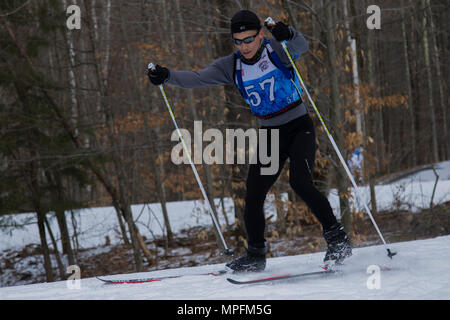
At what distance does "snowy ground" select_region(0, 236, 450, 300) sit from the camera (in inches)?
97.6

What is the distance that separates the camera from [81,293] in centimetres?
298

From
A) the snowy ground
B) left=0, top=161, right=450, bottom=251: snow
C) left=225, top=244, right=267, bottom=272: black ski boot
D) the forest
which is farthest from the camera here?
left=0, top=161, right=450, bottom=251: snow

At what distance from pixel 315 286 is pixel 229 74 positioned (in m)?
1.65

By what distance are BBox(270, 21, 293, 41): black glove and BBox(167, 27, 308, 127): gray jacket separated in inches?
2.6

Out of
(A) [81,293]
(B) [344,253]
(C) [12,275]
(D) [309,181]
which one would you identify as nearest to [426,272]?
(B) [344,253]

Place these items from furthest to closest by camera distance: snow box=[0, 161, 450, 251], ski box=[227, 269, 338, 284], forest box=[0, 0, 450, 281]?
snow box=[0, 161, 450, 251]
forest box=[0, 0, 450, 281]
ski box=[227, 269, 338, 284]

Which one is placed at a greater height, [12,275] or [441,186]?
[441,186]

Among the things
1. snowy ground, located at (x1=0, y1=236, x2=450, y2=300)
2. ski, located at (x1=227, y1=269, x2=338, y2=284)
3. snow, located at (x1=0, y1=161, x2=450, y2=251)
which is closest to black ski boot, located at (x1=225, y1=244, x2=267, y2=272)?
snowy ground, located at (x1=0, y1=236, x2=450, y2=300)

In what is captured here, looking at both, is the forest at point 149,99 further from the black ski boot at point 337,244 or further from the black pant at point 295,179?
the black ski boot at point 337,244

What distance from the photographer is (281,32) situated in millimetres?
2996

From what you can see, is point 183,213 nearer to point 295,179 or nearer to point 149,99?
point 149,99

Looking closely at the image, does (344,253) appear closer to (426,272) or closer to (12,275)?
(426,272)

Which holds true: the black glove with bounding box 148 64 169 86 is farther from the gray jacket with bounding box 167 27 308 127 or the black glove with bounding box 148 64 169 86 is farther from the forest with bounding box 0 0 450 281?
the forest with bounding box 0 0 450 281
